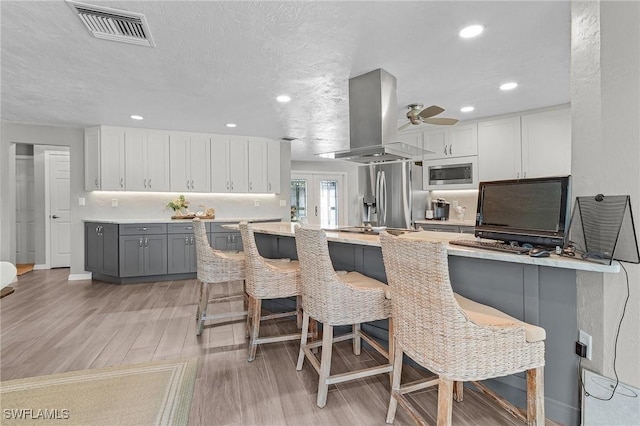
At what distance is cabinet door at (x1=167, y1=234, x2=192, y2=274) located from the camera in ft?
16.6

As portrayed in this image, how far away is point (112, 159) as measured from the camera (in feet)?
16.9

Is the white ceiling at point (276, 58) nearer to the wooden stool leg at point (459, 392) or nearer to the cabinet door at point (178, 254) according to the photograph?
the cabinet door at point (178, 254)

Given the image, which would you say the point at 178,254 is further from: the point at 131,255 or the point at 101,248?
the point at 101,248

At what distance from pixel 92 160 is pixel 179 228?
1.71 m

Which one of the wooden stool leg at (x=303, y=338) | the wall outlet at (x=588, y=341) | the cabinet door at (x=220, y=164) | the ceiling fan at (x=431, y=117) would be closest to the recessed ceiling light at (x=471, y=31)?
the ceiling fan at (x=431, y=117)

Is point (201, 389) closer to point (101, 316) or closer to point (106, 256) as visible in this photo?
point (101, 316)

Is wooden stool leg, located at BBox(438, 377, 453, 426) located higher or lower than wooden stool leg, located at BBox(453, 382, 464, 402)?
Answer: higher

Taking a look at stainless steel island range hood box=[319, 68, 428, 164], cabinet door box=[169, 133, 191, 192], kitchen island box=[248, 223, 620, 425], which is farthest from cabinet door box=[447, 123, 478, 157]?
cabinet door box=[169, 133, 191, 192]

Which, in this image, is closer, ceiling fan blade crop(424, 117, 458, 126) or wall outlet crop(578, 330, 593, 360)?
wall outlet crop(578, 330, 593, 360)

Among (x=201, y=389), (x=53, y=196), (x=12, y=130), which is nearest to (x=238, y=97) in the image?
(x=201, y=389)

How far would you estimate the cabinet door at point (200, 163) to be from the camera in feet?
18.6

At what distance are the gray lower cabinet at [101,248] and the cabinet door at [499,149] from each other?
211 inches

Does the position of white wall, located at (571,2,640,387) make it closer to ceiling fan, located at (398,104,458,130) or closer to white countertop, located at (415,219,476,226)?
ceiling fan, located at (398,104,458,130)

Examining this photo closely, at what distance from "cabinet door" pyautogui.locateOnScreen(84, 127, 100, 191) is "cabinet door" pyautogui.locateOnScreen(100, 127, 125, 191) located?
0.25 feet
